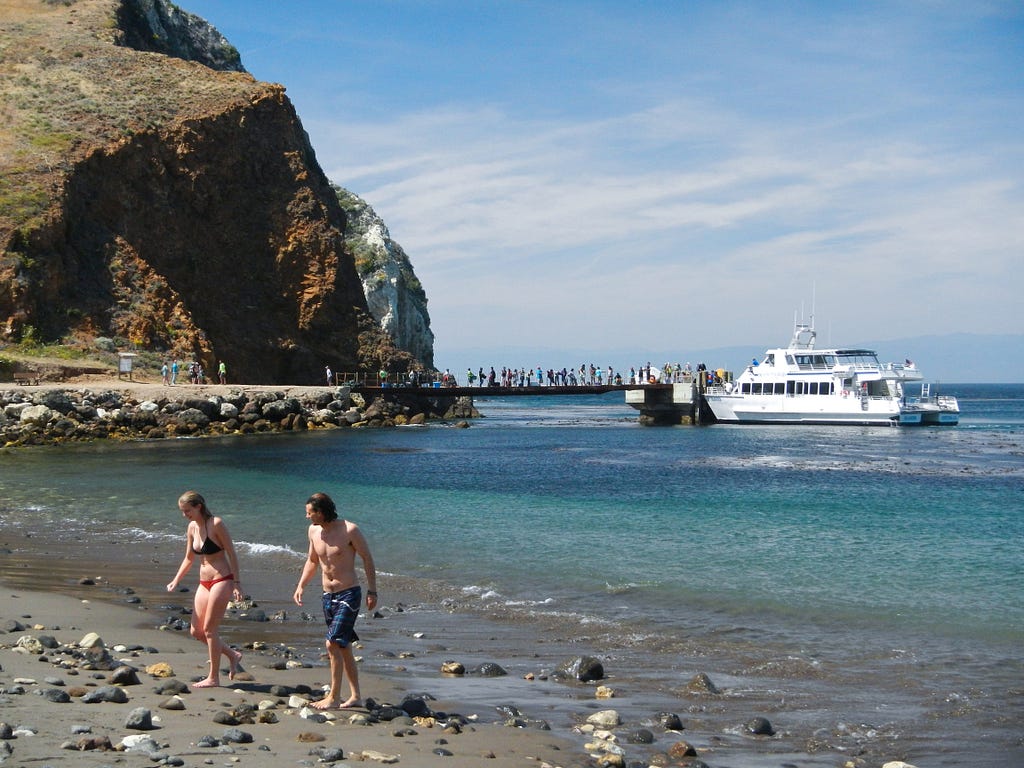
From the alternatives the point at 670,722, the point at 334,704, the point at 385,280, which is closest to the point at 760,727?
the point at 670,722

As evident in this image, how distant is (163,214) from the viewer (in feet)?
198

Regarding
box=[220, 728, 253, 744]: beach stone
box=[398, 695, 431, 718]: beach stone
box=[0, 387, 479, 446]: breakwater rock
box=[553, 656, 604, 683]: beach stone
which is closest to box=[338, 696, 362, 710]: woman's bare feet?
box=[398, 695, 431, 718]: beach stone

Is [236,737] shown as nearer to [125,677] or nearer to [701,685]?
[125,677]

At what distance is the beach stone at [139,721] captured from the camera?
6879 millimetres

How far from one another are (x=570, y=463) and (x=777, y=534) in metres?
17.6

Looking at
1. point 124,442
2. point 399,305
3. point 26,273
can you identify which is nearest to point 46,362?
point 26,273

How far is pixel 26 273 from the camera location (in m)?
50.1

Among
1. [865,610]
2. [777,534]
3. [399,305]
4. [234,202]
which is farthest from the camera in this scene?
[399,305]

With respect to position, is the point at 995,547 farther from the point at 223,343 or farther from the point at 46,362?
the point at 223,343

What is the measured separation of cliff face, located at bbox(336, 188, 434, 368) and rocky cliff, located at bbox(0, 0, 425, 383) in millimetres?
20537

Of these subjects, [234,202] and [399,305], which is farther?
[399,305]

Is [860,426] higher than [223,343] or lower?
lower

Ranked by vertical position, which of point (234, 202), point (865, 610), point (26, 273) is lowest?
point (865, 610)

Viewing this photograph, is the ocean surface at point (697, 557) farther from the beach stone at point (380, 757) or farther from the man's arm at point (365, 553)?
the beach stone at point (380, 757)
